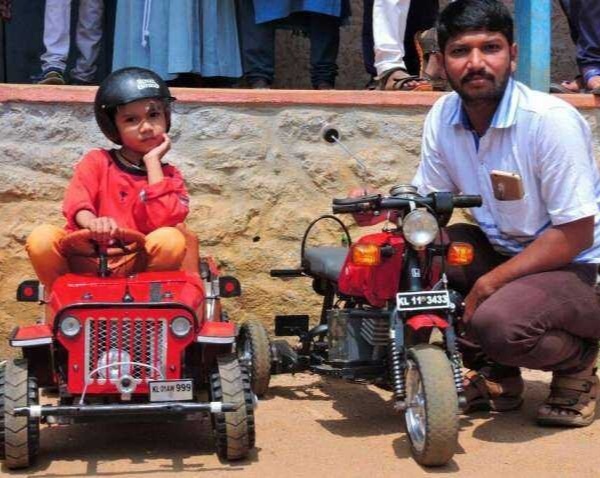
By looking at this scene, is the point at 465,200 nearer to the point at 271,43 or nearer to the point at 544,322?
the point at 544,322

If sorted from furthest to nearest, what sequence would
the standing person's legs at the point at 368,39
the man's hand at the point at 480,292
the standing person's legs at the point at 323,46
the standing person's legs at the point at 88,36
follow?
1. the standing person's legs at the point at 368,39
2. the standing person's legs at the point at 88,36
3. the standing person's legs at the point at 323,46
4. the man's hand at the point at 480,292

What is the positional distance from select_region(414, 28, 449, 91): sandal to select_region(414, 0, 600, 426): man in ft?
4.89

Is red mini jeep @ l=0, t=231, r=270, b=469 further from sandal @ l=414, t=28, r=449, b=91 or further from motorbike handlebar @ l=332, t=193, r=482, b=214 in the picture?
sandal @ l=414, t=28, r=449, b=91

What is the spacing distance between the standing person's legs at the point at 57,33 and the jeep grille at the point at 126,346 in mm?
2758

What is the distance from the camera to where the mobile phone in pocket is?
14.8 ft

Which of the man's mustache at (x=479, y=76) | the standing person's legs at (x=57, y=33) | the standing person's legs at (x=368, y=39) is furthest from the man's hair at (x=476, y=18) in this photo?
the standing person's legs at (x=57, y=33)

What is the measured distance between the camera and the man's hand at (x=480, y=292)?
15.0ft

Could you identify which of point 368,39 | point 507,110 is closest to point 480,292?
point 507,110

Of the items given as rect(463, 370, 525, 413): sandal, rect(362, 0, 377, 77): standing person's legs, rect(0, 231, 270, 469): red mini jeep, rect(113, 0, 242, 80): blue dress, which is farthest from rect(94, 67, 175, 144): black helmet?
rect(362, 0, 377, 77): standing person's legs

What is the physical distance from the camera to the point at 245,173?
5.93m

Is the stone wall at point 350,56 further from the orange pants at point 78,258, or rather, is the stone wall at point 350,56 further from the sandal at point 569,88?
the orange pants at point 78,258

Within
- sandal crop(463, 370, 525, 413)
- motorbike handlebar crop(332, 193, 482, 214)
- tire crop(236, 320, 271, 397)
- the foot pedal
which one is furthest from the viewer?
the foot pedal

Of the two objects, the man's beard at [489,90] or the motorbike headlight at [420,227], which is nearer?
the motorbike headlight at [420,227]

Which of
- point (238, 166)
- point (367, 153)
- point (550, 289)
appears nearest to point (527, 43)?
point (367, 153)
